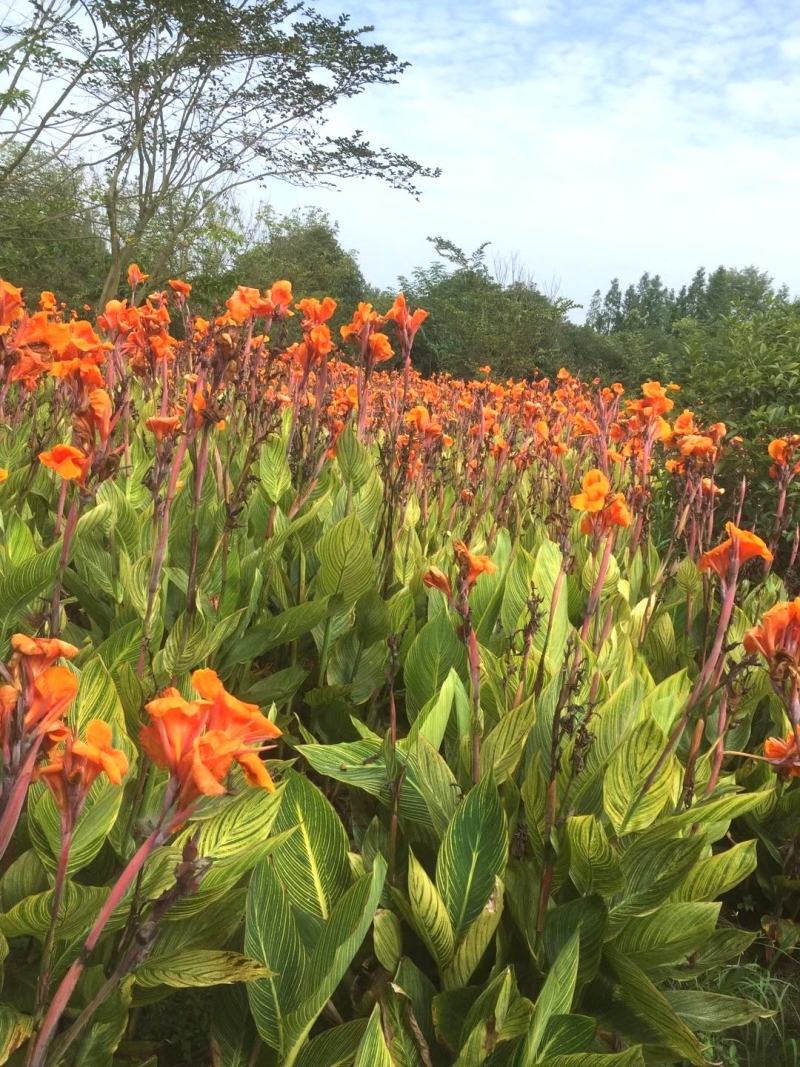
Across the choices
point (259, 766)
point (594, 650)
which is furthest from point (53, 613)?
point (594, 650)

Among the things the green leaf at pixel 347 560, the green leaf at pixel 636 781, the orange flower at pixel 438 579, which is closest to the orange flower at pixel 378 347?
the green leaf at pixel 347 560

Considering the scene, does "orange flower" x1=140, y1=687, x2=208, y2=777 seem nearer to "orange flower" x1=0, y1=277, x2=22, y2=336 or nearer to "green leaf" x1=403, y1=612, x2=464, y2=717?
"green leaf" x1=403, y1=612, x2=464, y2=717

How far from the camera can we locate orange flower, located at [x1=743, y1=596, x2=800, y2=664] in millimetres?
1090

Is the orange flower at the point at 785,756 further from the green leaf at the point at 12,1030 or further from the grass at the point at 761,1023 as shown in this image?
the green leaf at the point at 12,1030

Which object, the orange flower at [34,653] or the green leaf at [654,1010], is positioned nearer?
the orange flower at [34,653]

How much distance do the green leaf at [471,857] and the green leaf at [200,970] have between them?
34cm

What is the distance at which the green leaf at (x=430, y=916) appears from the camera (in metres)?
1.11

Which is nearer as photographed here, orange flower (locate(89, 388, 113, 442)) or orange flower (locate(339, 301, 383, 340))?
orange flower (locate(89, 388, 113, 442))

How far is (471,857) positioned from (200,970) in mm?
431

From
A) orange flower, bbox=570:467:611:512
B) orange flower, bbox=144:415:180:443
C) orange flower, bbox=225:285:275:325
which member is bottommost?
orange flower, bbox=570:467:611:512

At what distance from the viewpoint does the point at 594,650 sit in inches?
74.8

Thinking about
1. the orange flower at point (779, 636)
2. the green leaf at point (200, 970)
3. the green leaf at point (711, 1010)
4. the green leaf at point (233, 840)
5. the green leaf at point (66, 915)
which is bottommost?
the green leaf at point (711, 1010)

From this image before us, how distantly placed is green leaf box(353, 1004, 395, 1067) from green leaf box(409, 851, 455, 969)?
222 mm

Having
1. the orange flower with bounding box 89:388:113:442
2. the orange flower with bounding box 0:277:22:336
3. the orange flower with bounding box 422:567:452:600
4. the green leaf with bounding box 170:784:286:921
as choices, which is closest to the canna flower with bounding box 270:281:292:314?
the orange flower with bounding box 0:277:22:336
